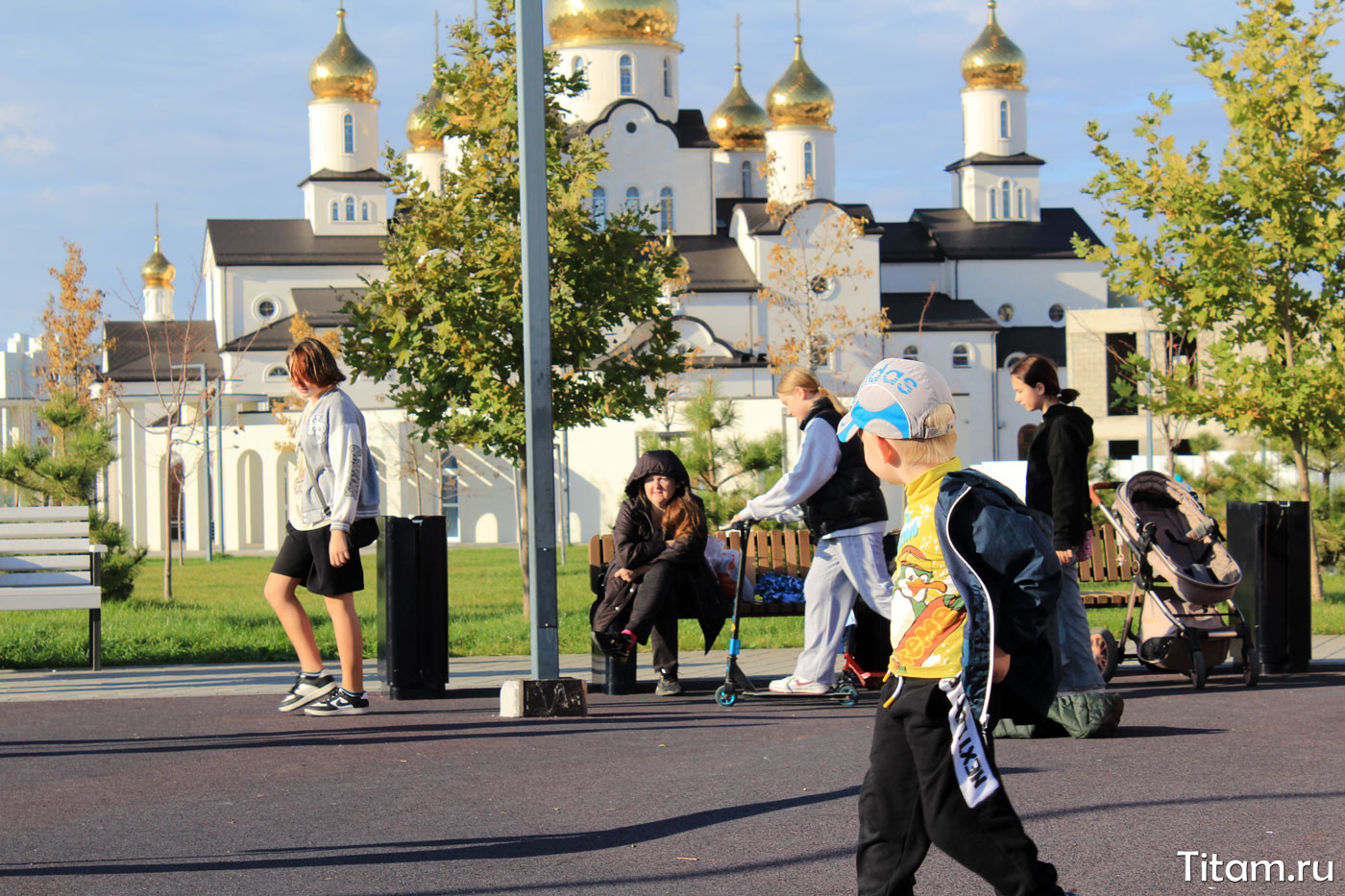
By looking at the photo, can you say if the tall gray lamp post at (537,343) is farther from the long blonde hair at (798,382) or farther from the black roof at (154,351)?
the black roof at (154,351)

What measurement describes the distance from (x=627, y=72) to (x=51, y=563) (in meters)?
54.4

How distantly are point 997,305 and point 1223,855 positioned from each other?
67.1 meters

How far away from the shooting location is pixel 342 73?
220 ft

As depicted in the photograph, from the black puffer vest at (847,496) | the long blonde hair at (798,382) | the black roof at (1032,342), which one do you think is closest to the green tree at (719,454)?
the long blonde hair at (798,382)

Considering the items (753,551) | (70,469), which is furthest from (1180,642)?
(70,469)

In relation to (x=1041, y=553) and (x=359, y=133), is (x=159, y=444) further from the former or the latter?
(x=1041, y=553)

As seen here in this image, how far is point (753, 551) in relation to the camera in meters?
11.2

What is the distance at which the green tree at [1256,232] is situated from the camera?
47.6ft

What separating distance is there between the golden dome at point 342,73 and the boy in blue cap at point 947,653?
6682 centimetres

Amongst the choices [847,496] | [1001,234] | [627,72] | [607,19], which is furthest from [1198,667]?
[1001,234]

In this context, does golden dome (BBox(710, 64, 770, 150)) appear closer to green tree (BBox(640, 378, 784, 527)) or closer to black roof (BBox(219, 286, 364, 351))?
black roof (BBox(219, 286, 364, 351))

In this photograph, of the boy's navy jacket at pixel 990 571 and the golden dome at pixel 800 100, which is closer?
the boy's navy jacket at pixel 990 571

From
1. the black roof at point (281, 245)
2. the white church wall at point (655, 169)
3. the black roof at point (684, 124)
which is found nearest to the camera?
the black roof at point (684, 124)

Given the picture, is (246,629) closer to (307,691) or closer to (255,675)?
(255,675)
